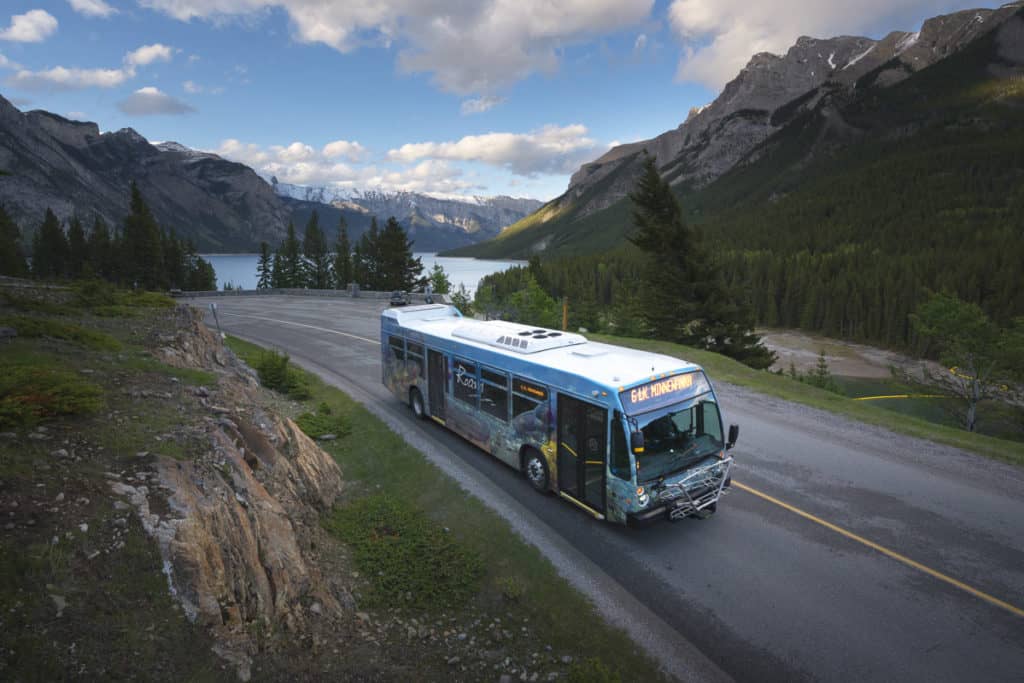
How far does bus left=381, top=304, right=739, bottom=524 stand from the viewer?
29.0 ft

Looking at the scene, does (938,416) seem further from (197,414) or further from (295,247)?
(295,247)

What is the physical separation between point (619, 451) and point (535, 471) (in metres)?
2.78

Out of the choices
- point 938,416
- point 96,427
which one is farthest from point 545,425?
point 938,416

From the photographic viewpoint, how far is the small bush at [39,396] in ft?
21.2

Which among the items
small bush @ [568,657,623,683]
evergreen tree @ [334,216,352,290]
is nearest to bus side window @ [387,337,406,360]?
small bush @ [568,657,623,683]

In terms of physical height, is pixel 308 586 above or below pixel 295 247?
below

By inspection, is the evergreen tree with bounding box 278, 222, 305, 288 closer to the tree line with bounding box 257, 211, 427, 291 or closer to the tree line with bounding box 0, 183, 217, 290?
the tree line with bounding box 257, 211, 427, 291

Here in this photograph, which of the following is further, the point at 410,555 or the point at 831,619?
the point at 410,555

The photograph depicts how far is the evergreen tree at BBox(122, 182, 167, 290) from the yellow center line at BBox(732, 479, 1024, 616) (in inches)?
3265

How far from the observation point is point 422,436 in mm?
14633

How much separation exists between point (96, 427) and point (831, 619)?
11202mm

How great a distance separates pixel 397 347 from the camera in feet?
56.1

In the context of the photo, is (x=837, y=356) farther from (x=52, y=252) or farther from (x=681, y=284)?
(x=52, y=252)

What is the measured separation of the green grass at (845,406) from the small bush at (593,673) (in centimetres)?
1234
